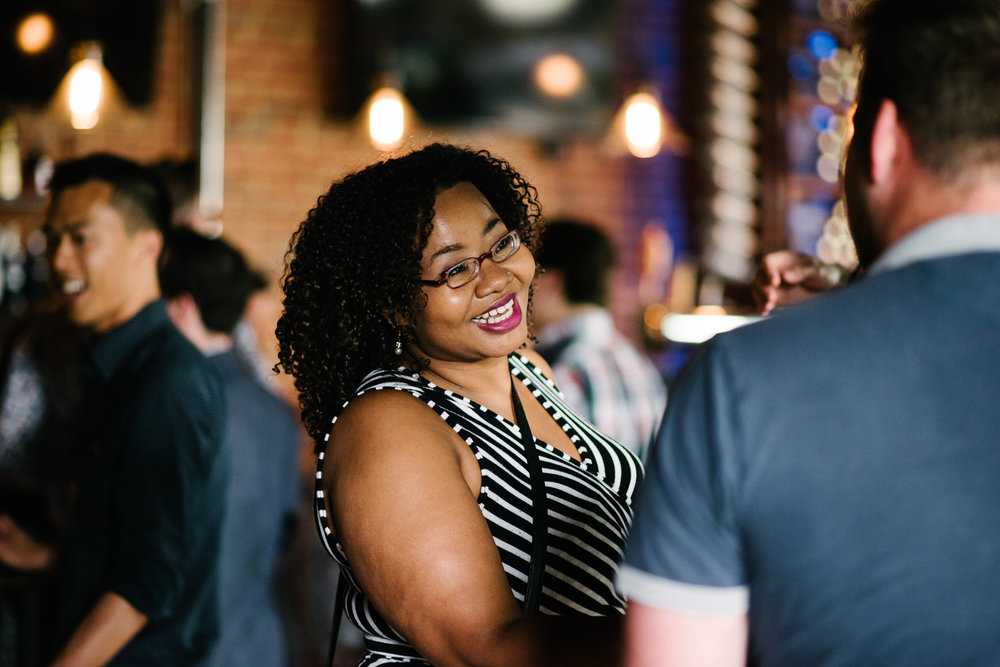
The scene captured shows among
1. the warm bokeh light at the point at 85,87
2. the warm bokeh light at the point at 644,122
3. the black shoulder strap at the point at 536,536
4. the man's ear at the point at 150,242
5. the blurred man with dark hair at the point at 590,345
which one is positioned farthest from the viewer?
the warm bokeh light at the point at 644,122

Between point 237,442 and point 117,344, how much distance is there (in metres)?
0.77

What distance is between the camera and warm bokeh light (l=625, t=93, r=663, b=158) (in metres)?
4.52

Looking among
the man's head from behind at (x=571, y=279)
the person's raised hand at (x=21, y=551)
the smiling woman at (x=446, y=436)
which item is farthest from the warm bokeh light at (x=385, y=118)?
the smiling woman at (x=446, y=436)

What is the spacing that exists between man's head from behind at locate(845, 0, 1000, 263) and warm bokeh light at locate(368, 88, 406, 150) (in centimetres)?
372

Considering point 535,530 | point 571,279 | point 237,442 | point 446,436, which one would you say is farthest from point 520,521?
point 571,279

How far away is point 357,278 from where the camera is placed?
60.1 inches

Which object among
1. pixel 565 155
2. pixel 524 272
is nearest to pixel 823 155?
pixel 565 155

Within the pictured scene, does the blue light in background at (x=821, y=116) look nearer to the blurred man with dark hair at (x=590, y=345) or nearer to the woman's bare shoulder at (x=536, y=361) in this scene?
the blurred man with dark hair at (x=590, y=345)

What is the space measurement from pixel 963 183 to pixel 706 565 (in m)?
0.39

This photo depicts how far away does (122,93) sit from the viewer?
14.6ft

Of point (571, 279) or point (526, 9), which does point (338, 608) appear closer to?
point (571, 279)

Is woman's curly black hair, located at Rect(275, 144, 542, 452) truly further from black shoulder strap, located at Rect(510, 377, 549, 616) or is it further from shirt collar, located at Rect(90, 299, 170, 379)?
shirt collar, located at Rect(90, 299, 170, 379)

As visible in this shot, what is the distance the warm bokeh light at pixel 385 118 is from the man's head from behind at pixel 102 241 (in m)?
2.16

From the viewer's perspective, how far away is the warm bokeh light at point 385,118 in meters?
4.44
